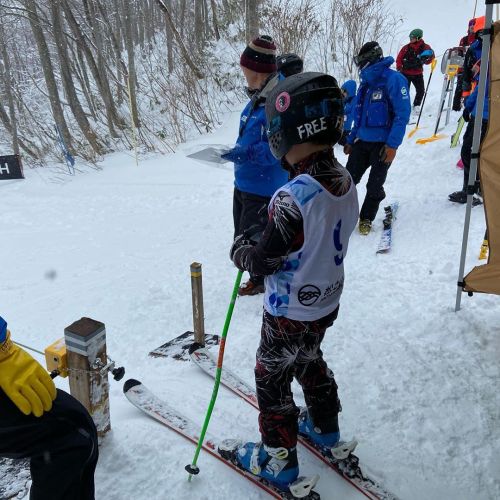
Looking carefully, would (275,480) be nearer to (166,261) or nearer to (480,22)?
(166,261)

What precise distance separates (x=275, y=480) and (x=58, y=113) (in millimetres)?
14244

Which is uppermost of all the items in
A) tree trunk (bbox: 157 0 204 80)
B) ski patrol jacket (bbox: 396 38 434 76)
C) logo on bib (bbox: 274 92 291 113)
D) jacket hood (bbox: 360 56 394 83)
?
tree trunk (bbox: 157 0 204 80)

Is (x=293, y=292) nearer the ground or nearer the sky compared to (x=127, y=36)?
nearer the ground

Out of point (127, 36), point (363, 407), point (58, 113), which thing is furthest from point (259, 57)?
point (127, 36)

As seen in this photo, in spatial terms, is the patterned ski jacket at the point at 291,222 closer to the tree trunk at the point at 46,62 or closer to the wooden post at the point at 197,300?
the wooden post at the point at 197,300

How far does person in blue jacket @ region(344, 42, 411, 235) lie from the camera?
4.72m

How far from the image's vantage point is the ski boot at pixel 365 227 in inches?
214

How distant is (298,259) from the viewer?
1.69 m

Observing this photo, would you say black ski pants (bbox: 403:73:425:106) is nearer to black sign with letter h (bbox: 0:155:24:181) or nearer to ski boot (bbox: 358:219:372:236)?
ski boot (bbox: 358:219:372:236)

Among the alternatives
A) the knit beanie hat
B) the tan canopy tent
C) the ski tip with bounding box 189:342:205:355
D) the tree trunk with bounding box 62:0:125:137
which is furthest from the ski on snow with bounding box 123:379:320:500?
the tree trunk with bounding box 62:0:125:137

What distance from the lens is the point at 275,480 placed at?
6.49 ft

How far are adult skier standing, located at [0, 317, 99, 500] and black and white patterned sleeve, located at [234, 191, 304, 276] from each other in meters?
0.85

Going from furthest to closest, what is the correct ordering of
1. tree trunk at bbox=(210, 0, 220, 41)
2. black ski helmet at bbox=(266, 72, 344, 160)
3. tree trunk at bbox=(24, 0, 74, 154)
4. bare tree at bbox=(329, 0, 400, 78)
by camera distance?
tree trunk at bbox=(210, 0, 220, 41) < tree trunk at bbox=(24, 0, 74, 154) < bare tree at bbox=(329, 0, 400, 78) < black ski helmet at bbox=(266, 72, 344, 160)

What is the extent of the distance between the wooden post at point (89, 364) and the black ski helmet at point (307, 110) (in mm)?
1283
